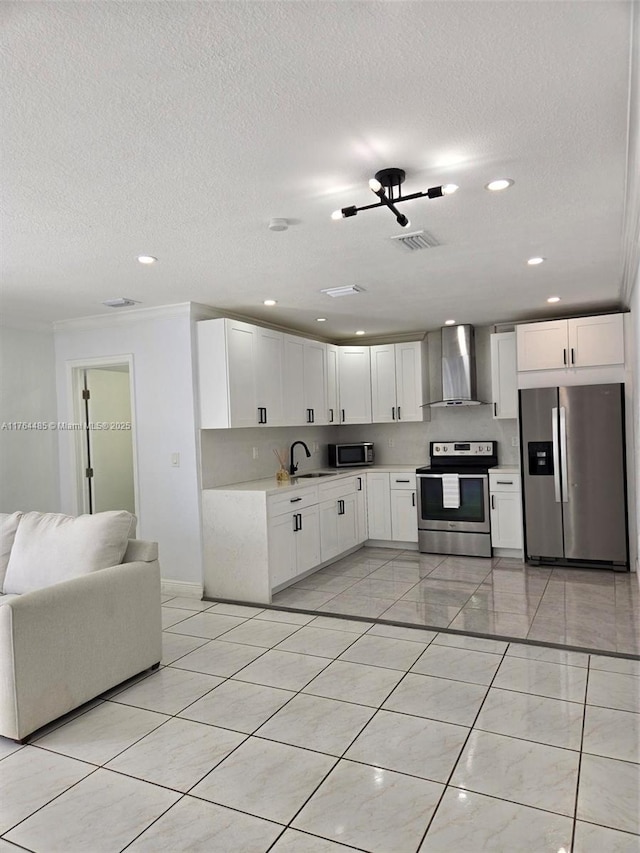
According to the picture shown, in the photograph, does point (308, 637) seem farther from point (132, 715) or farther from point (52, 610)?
point (52, 610)

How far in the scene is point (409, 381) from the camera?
6527 millimetres

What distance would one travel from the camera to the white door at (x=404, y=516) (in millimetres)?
6207

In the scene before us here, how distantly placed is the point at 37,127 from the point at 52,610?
6.94 feet

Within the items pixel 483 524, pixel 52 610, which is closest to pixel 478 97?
pixel 52 610

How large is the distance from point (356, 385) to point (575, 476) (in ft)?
8.49

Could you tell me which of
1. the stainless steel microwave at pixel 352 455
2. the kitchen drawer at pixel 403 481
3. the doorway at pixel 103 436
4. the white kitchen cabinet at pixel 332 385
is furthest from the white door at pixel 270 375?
the kitchen drawer at pixel 403 481

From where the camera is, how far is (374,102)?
1857 mm

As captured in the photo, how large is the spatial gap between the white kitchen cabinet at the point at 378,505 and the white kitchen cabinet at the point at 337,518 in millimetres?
305

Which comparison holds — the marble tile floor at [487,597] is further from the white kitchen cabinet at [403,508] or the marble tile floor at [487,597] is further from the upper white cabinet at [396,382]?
the upper white cabinet at [396,382]

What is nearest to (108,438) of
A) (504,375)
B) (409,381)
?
(409,381)

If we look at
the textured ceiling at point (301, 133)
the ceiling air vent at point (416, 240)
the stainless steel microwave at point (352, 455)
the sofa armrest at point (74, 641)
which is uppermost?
the textured ceiling at point (301, 133)

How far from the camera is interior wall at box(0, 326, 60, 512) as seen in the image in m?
4.96

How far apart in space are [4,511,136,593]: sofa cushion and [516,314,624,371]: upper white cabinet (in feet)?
13.2

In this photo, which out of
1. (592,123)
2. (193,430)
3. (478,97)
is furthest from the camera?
(193,430)
